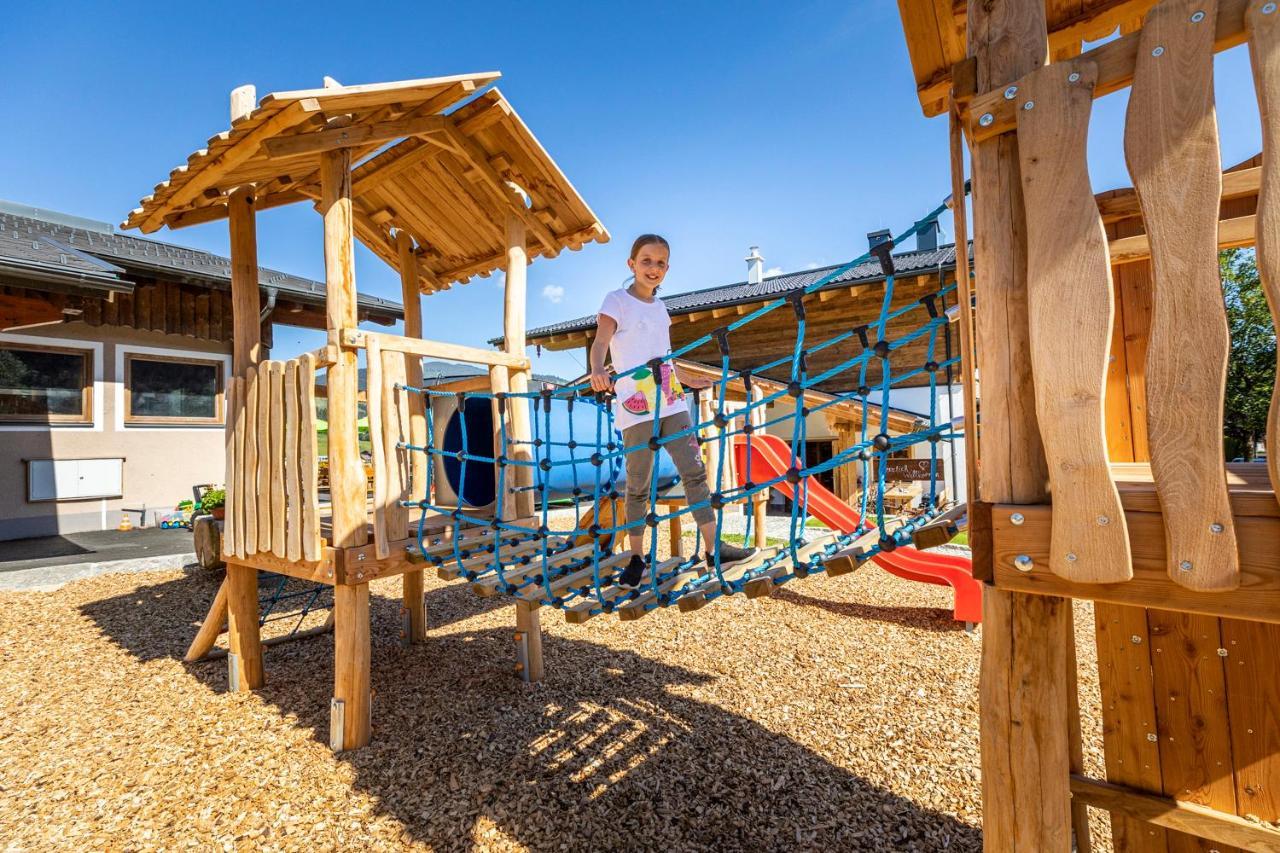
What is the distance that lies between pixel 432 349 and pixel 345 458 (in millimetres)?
774

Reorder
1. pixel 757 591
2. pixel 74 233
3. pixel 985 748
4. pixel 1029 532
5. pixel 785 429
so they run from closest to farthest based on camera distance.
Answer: pixel 1029 532 → pixel 985 748 → pixel 757 591 → pixel 74 233 → pixel 785 429

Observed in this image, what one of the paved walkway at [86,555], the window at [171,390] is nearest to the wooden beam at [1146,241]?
the paved walkway at [86,555]

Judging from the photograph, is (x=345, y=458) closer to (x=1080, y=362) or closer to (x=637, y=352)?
(x=637, y=352)

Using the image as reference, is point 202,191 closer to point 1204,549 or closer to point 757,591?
point 757,591

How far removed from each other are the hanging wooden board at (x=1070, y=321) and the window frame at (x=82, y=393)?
11.1 meters

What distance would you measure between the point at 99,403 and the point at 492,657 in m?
7.99

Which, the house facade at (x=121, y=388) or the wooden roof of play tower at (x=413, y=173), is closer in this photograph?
the wooden roof of play tower at (x=413, y=173)

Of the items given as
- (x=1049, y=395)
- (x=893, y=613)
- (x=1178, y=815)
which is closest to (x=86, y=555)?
(x=893, y=613)

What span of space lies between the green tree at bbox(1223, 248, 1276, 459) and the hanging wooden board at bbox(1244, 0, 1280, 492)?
18799 millimetres

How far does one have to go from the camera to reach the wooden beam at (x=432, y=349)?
10.3 ft

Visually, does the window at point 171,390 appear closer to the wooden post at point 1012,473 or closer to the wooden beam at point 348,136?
the wooden beam at point 348,136

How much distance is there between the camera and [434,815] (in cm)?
246

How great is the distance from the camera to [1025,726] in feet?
4.20

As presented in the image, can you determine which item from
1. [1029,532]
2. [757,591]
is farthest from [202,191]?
[1029,532]
